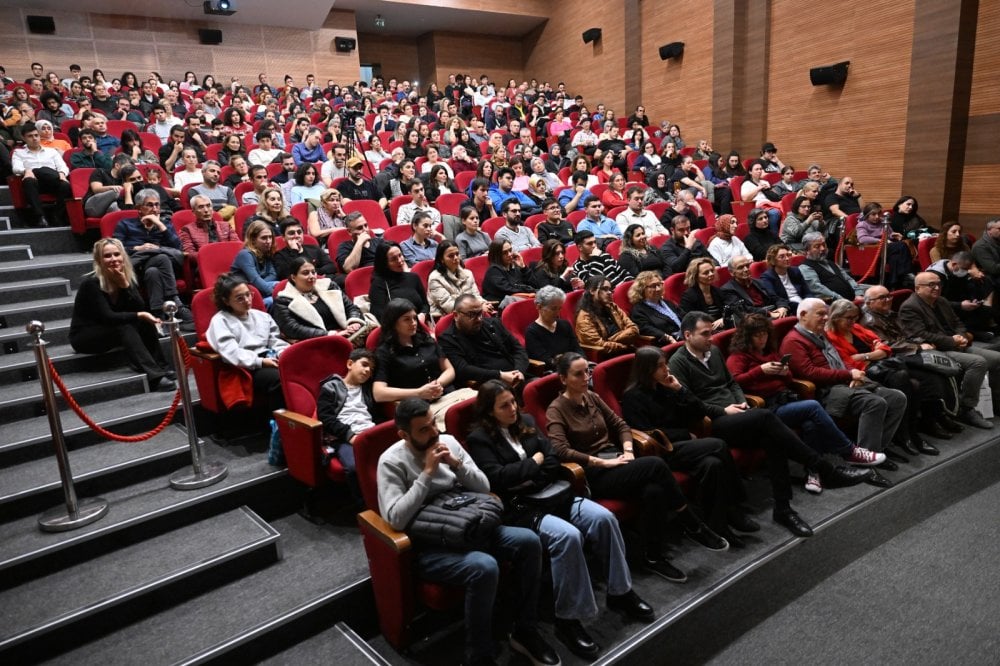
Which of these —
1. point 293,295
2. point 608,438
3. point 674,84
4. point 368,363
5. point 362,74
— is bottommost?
point 608,438

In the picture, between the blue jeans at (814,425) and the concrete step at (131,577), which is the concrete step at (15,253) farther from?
the blue jeans at (814,425)

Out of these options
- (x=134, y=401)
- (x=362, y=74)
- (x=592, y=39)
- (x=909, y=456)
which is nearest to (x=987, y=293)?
(x=909, y=456)

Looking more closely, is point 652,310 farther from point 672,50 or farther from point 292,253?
point 672,50

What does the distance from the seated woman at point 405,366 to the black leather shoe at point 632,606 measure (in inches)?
27.7

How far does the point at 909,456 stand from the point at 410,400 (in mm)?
1946

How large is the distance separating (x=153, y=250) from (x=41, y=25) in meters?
6.13

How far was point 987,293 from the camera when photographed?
309 cm

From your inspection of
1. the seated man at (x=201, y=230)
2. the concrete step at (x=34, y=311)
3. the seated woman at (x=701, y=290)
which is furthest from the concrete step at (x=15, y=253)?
the seated woman at (x=701, y=290)

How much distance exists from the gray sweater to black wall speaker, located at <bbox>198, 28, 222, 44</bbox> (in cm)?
790

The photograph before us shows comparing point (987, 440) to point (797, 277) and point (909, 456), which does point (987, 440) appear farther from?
point (797, 277)

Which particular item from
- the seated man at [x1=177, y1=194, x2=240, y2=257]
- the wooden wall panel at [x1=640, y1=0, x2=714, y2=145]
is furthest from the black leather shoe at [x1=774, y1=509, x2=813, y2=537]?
the wooden wall panel at [x1=640, y1=0, x2=714, y2=145]

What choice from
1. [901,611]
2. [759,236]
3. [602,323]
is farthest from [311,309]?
[759,236]

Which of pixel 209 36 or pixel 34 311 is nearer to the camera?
pixel 34 311

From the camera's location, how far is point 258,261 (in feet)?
8.47
